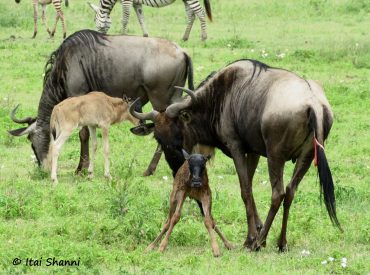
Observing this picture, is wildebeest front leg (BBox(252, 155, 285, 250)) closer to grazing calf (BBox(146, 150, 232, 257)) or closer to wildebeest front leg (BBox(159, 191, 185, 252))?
grazing calf (BBox(146, 150, 232, 257))

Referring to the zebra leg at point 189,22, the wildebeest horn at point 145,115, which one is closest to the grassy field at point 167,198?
the zebra leg at point 189,22

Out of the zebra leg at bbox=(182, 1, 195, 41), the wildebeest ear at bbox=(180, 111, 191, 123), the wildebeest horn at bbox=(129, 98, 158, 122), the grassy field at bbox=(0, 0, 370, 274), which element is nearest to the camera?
the grassy field at bbox=(0, 0, 370, 274)

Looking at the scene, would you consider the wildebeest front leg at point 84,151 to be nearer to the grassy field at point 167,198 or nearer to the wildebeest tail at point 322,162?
the grassy field at point 167,198

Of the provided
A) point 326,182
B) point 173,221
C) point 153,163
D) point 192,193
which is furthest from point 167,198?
point 326,182

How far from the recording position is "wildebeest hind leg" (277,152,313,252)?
26.9 feet

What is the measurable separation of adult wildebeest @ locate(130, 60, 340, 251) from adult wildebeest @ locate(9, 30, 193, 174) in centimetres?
250

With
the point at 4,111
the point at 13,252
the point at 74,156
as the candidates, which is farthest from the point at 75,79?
the point at 13,252

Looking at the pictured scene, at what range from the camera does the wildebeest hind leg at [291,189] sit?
820 centimetres

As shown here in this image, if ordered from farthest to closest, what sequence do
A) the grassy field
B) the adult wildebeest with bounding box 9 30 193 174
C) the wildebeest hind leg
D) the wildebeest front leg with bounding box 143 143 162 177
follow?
the adult wildebeest with bounding box 9 30 193 174 < the wildebeest front leg with bounding box 143 143 162 177 < the wildebeest hind leg < the grassy field

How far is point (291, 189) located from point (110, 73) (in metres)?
4.38

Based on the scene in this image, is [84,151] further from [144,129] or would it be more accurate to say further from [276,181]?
[276,181]

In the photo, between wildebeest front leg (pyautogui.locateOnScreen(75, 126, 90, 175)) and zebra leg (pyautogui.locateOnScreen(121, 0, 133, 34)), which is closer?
wildebeest front leg (pyautogui.locateOnScreen(75, 126, 90, 175))

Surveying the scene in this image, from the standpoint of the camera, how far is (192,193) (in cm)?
827

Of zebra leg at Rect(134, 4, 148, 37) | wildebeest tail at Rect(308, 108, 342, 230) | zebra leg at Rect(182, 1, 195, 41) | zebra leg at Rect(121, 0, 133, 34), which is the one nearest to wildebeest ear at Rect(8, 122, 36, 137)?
wildebeest tail at Rect(308, 108, 342, 230)
